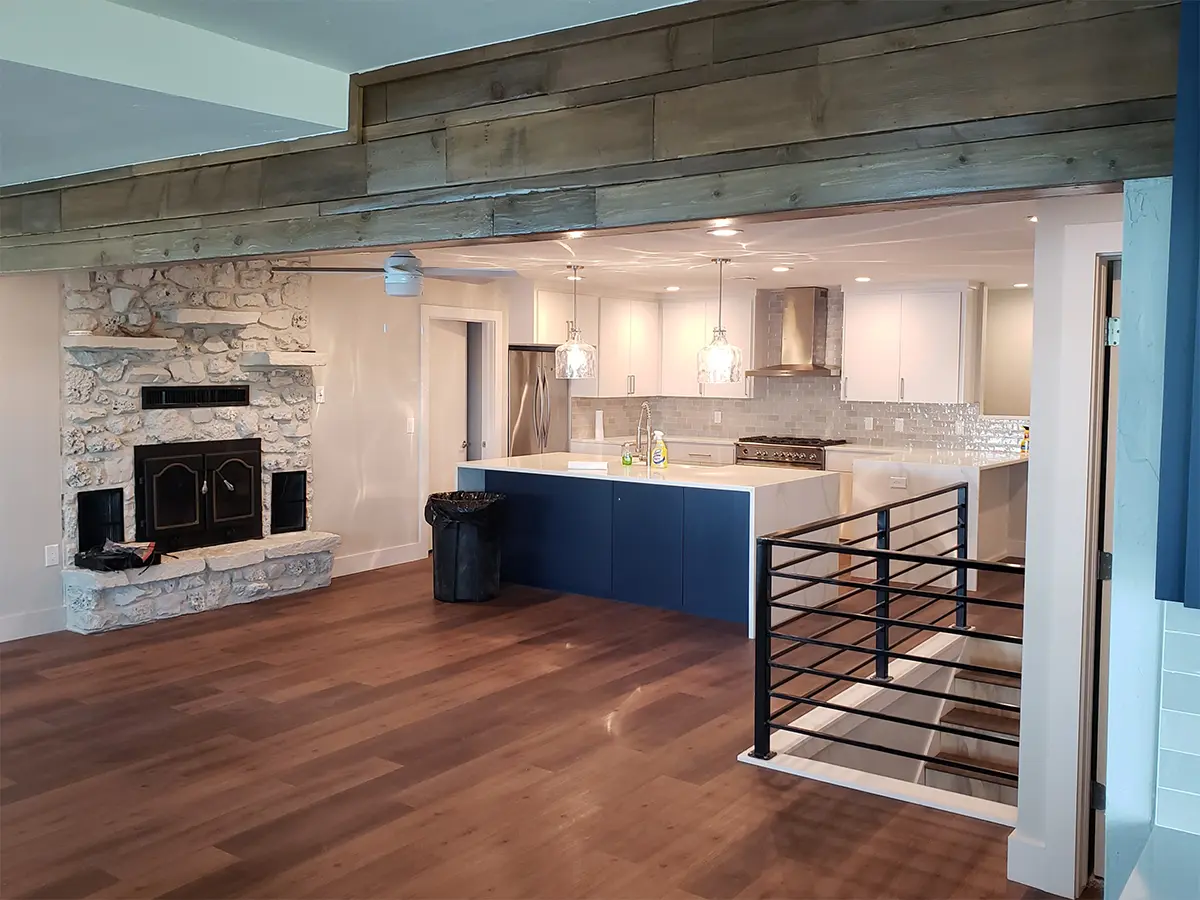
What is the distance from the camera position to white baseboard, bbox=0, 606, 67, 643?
5723mm

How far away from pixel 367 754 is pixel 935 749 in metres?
3.32

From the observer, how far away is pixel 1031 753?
3.15 m

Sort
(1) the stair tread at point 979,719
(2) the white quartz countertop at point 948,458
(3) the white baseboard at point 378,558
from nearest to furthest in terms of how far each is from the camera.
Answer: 1. (1) the stair tread at point 979,719
2. (2) the white quartz countertop at point 948,458
3. (3) the white baseboard at point 378,558

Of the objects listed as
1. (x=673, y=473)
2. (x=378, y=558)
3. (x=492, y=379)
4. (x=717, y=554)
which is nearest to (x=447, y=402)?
(x=492, y=379)

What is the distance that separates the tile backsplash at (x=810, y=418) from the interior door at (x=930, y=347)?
391 mm

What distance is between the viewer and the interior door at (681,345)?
31.4ft

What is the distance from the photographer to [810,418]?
941 centimetres

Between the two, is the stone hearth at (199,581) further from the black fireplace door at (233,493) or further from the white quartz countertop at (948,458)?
the white quartz countertop at (948,458)

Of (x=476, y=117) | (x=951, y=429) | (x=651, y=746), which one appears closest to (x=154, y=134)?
(x=476, y=117)

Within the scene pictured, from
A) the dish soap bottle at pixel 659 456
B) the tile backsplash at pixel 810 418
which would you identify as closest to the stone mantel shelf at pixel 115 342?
the dish soap bottle at pixel 659 456

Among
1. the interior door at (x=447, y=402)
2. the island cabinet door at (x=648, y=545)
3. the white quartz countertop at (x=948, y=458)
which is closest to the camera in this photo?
the island cabinet door at (x=648, y=545)

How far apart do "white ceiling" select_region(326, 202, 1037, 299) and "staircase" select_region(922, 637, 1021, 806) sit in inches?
91.8

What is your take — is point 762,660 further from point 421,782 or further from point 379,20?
point 379,20

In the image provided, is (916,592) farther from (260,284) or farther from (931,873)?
(260,284)
